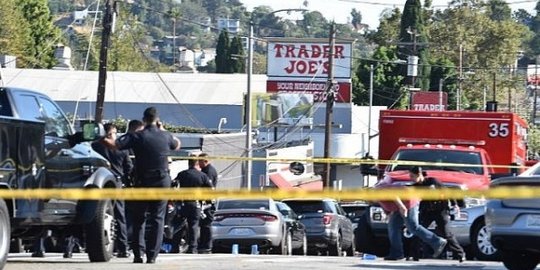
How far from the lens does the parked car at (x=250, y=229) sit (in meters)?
24.2

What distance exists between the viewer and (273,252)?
80.9 ft

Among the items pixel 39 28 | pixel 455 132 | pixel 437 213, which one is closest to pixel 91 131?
pixel 437 213

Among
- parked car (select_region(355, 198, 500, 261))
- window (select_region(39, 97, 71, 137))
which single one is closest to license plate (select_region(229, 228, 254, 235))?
parked car (select_region(355, 198, 500, 261))

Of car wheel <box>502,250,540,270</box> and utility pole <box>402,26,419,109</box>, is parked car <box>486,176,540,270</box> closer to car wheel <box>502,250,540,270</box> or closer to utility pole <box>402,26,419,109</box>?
car wheel <box>502,250,540,270</box>

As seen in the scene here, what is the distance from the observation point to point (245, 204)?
82.4ft

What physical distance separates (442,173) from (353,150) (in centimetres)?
5211

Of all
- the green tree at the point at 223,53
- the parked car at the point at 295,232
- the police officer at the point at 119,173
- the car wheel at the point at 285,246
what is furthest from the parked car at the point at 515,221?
the green tree at the point at 223,53

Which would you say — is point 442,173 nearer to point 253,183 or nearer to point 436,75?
point 253,183

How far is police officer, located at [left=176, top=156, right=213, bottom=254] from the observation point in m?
21.1

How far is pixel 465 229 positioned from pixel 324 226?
679 centimetres

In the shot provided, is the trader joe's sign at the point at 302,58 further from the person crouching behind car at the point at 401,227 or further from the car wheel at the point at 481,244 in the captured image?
the person crouching behind car at the point at 401,227

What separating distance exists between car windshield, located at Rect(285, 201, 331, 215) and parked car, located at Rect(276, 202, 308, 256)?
1413 mm

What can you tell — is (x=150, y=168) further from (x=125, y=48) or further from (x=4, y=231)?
(x=125, y=48)

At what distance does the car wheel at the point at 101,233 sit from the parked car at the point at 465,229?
19.6ft
